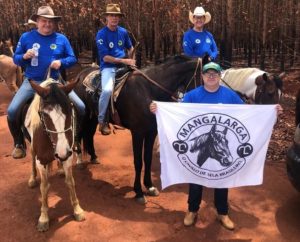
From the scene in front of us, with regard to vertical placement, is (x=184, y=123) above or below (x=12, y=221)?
above

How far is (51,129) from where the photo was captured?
426 centimetres

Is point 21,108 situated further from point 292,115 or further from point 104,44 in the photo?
point 292,115

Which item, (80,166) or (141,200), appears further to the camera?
(80,166)

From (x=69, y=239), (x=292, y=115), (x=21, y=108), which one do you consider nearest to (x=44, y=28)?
(x=21, y=108)

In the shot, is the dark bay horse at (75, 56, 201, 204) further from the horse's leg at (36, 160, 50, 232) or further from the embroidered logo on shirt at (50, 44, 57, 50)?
the horse's leg at (36, 160, 50, 232)

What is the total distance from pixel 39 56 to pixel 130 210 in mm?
2646

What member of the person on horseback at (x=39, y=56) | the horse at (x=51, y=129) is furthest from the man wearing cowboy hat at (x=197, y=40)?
the horse at (x=51, y=129)

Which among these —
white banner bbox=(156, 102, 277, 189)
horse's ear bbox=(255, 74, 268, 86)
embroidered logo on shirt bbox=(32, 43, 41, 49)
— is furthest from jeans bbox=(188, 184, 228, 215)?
embroidered logo on shirt bbox=(32, 43, 41, 49)

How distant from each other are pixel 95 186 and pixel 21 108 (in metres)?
1.81

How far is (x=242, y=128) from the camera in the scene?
4285 mm

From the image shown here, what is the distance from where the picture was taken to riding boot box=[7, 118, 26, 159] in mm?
5367

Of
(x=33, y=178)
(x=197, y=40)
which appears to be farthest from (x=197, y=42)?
(x=33, y=178)

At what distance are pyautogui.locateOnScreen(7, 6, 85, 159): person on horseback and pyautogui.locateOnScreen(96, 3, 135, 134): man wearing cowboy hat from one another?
1.56 feet

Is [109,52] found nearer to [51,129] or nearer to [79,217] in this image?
[51,129]
